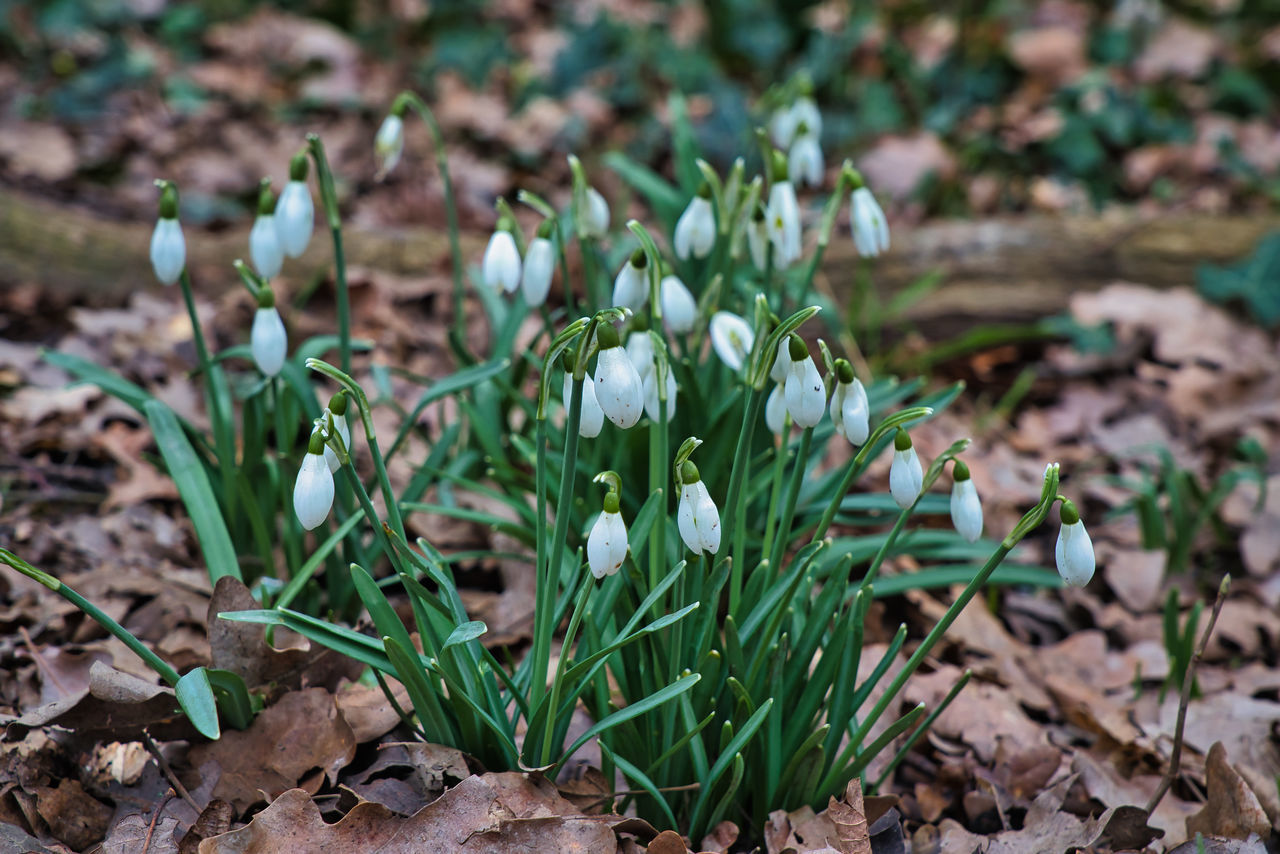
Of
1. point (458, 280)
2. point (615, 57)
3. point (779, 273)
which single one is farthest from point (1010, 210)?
point (458, 280)

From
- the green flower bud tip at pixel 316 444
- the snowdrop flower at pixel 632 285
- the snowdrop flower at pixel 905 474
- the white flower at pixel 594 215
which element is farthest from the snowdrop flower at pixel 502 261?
the snowdrop flower at pixel 905 474

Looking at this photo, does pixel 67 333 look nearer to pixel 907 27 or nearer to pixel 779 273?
pixel 779 273

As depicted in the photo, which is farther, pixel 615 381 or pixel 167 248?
pixel 167 248

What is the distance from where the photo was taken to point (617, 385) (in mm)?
1290

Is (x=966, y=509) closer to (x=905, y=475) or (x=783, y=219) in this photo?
(x=905, y=475)

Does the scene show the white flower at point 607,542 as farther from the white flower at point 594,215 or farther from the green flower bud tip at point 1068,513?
the white flower at point 594,215

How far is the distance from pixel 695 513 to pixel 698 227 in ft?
2.98

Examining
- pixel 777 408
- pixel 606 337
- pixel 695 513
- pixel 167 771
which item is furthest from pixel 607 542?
pixel 167 771

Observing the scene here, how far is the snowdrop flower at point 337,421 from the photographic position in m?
1.39

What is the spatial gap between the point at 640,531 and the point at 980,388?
8.09 ft

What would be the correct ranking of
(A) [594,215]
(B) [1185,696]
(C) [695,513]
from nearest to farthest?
(C) [695,513] < (B) [1185,696] < (A) [594,215]

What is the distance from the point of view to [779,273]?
99.7 inches

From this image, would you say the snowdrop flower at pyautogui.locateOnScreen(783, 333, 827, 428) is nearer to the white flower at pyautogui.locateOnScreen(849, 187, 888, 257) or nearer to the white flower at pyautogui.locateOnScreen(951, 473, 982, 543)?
the white flower at pyautogui.locateOnScreen(951, 473, 982, 543)

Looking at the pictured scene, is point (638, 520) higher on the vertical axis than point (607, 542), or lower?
lower
